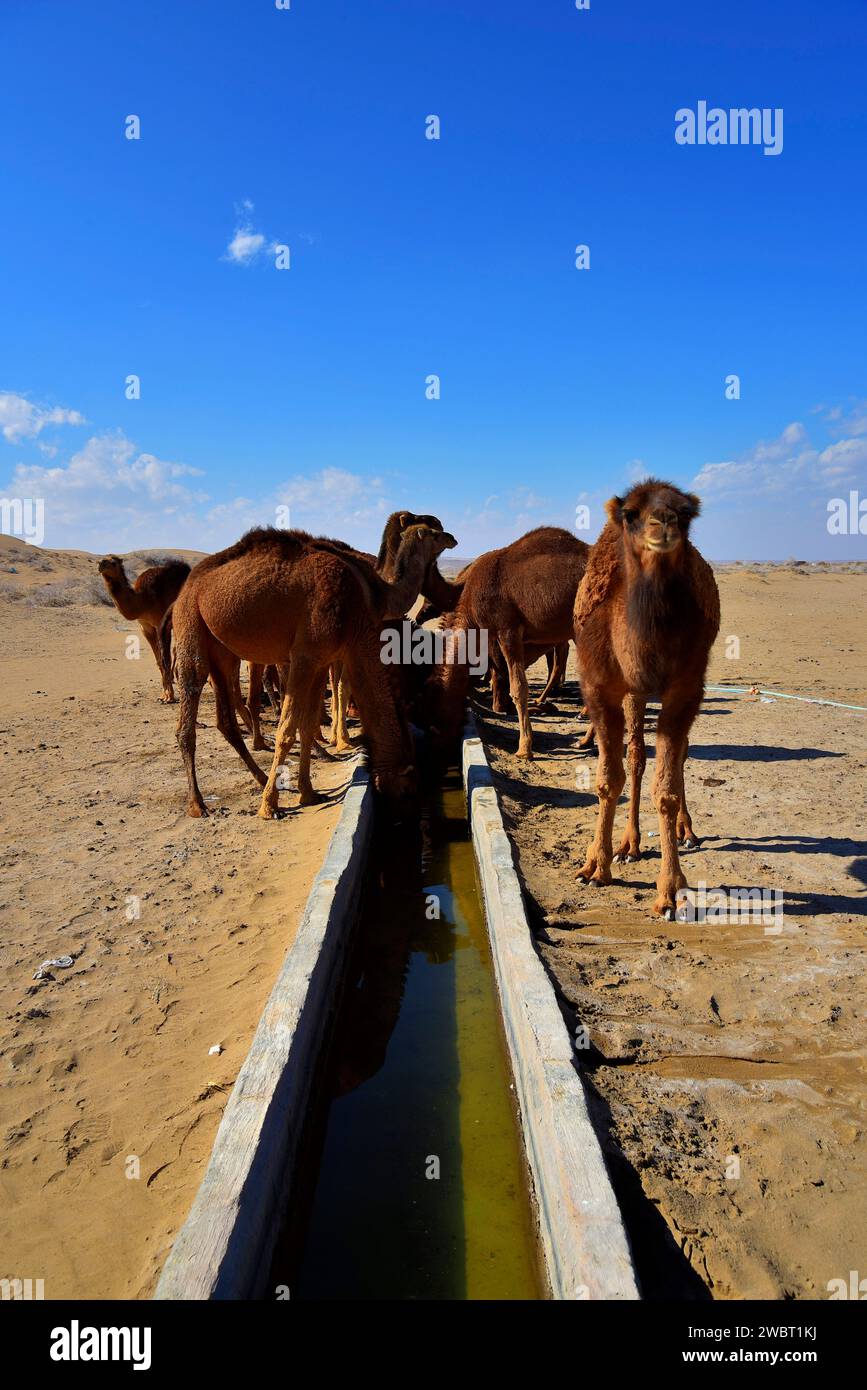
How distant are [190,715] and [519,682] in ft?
14.1

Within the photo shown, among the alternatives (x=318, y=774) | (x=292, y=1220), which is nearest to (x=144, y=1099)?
(x=292, y=1220)

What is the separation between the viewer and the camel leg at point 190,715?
24.3ft

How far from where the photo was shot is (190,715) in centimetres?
767

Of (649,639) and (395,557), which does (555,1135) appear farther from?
(395,557)

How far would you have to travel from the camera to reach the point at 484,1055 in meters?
4.15

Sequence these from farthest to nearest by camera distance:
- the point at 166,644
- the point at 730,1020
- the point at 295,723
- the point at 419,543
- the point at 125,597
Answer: the point at 125,597 < the point at 166,644 < the point at 419,543 < the point at 295,723 < the point at 730,1020

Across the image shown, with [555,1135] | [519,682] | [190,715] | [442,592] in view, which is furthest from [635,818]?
[442,592]

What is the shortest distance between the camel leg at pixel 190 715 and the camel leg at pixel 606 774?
3880 millimetres

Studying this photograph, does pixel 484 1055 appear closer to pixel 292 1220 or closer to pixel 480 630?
pixel 292 1220

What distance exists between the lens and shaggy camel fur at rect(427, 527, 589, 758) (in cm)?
973

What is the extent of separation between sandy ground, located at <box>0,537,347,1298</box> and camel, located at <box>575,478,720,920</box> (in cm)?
249

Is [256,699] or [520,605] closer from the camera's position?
[256,699]

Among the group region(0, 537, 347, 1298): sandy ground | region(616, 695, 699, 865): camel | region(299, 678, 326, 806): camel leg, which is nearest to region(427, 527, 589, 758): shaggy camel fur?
region(0, 537, 347, 1298): sandy ground
